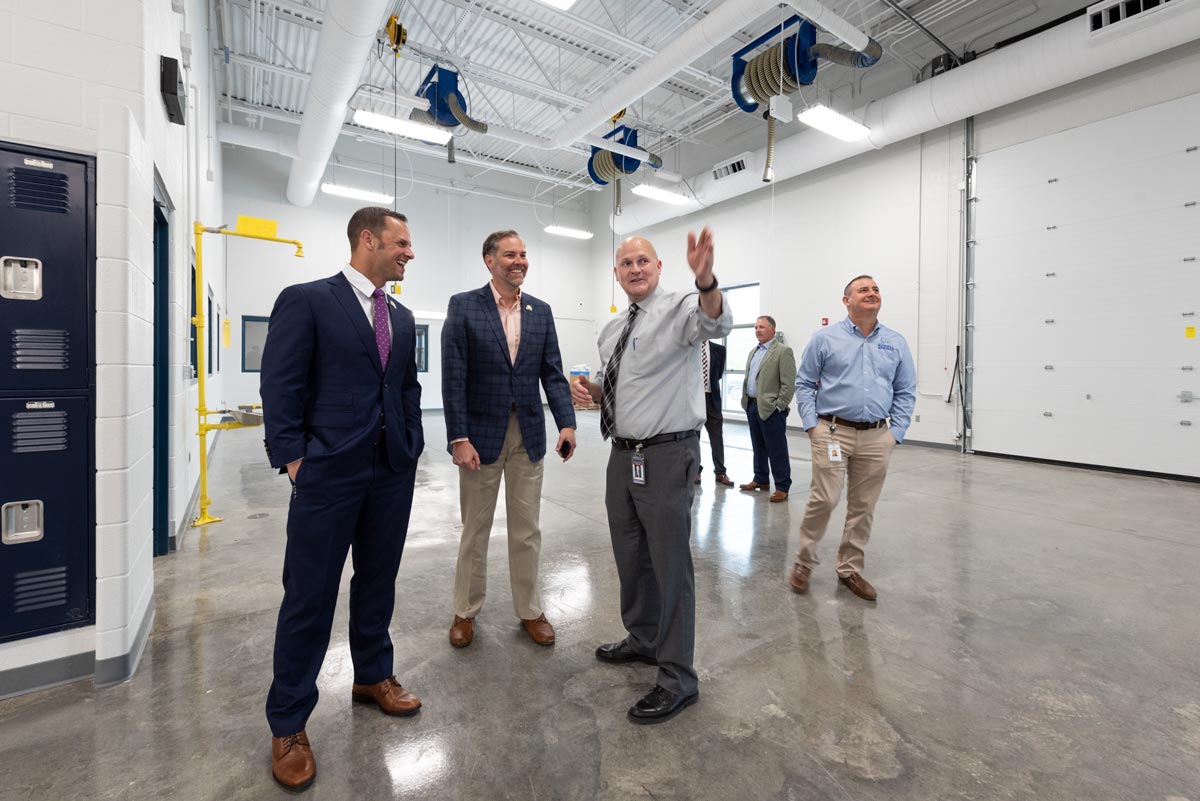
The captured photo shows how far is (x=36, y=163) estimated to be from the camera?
1857 millimetres

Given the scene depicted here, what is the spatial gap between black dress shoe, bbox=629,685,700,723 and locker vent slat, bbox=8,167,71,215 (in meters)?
2.58

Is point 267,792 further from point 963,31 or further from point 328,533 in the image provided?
point 963,31

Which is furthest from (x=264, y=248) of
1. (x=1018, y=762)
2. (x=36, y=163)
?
(x=1018, y=762)

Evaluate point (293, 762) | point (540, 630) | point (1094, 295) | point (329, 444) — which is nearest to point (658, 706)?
point (540, 630)

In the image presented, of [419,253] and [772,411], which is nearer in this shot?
[772,411]

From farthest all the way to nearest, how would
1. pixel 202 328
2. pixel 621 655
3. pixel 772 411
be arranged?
pixel 772 411 → pixel 202 328 → pixel 621 655

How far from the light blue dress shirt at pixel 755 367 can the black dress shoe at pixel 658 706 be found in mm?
3662

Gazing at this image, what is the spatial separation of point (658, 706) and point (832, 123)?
733 centimetres

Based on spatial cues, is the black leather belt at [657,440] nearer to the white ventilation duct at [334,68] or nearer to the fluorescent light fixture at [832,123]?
the white ventilation duct at [334,68]

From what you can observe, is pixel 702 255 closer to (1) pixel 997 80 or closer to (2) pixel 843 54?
(2) pixel 843 54

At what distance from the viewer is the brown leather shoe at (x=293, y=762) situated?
60.1 inches

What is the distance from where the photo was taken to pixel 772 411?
4.92 m

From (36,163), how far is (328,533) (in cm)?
164

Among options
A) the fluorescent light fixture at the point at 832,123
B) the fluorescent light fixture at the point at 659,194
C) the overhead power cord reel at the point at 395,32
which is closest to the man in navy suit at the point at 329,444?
the overhead power cord reel at the point at 395,32
